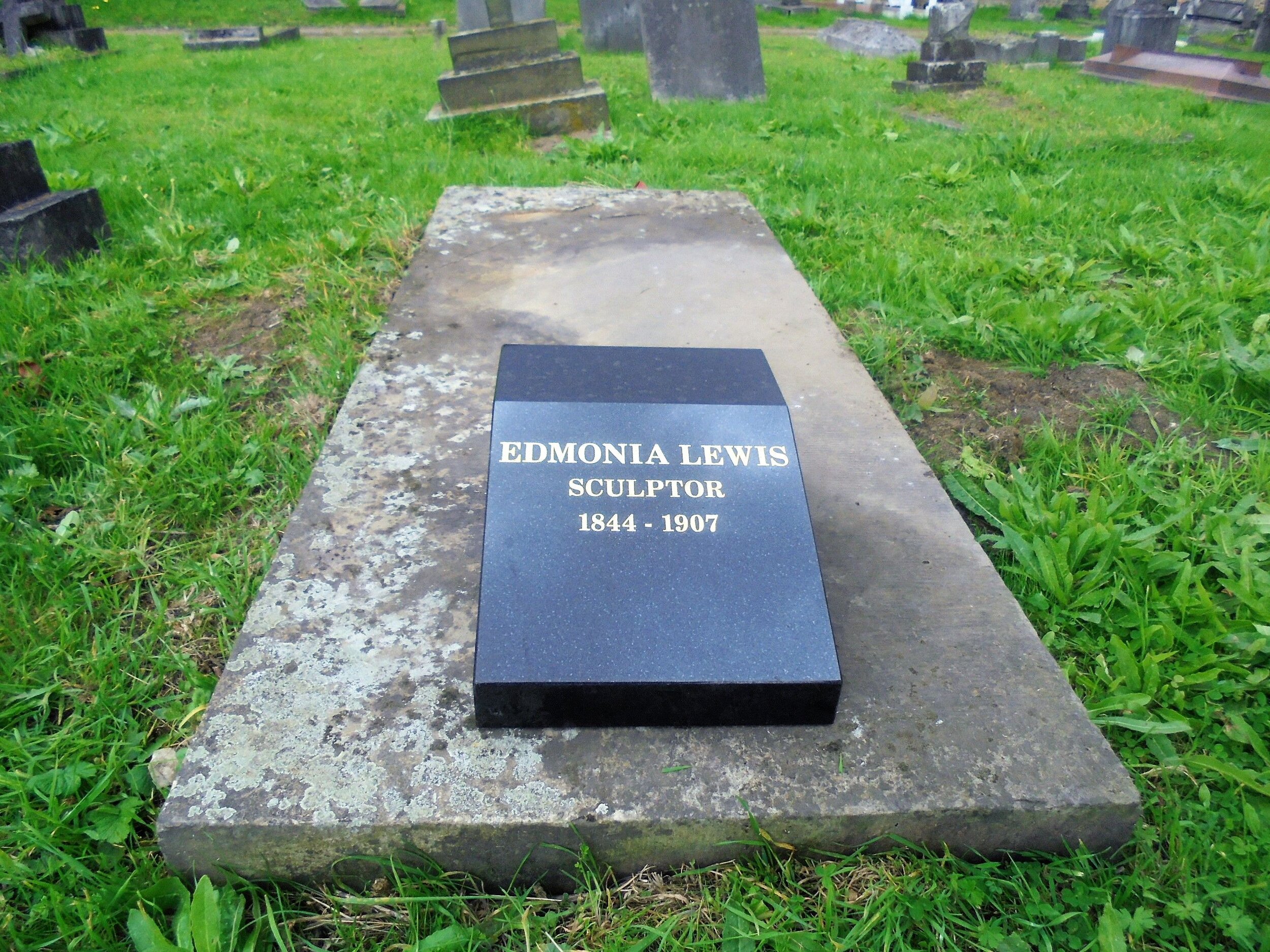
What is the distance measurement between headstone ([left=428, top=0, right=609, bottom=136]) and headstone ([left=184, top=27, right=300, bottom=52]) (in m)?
5.72

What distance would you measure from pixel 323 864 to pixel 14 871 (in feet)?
1.48

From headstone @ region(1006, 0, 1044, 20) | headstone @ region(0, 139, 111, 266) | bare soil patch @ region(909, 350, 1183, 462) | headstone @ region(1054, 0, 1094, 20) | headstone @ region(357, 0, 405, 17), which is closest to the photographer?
bare soil patch @ region(909, 350, 1183, 462)

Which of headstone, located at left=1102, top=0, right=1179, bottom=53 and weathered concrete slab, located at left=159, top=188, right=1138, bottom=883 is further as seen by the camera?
headstone, located at left=1102, top=0, right=1179, bottom=53

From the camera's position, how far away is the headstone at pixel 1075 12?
16.9 m

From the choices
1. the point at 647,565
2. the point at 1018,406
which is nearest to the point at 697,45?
the point at 1018,406

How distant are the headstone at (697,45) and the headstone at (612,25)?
12.4ft

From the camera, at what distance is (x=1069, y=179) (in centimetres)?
434

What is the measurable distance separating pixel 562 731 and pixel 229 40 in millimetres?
11117

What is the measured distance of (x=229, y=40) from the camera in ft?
32.3

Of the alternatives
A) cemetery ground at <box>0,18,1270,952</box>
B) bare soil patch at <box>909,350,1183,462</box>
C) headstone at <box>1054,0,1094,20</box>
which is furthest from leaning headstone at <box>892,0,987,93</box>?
headstone at <box>1054,0,1094,20</box>

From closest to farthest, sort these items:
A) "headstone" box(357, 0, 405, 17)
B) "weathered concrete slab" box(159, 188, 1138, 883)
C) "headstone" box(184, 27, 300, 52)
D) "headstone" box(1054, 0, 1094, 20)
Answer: "weathered concrete slab" box(159, 188, 1138, 883) → "headstone" box(184, 27, 300, 52) → "headstone" box(357, 0, 405, 17) → "headstone" box(1054, 0, 1094, 20)

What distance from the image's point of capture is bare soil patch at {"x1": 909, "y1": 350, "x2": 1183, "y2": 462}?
90.4 inches

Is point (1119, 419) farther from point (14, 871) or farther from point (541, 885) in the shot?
point (14, 871)

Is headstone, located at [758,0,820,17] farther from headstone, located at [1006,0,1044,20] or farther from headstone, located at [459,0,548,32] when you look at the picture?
headstone, located at [459,0,548,32]
